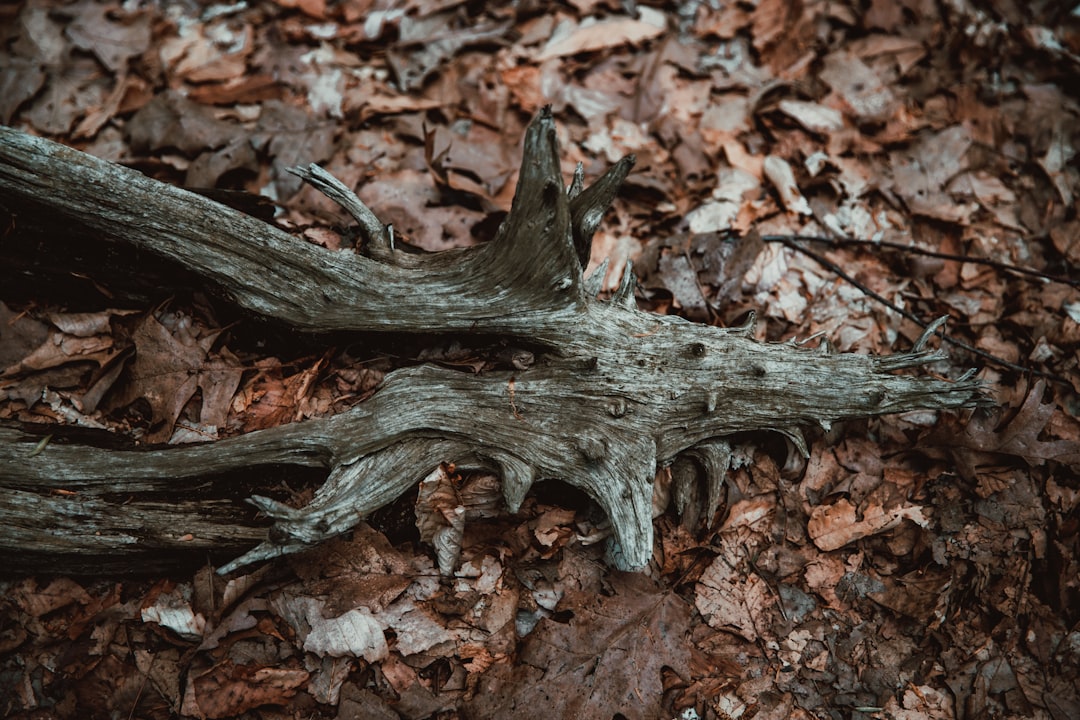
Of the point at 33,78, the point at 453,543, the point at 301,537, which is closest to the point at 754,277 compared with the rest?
the point at 453,543

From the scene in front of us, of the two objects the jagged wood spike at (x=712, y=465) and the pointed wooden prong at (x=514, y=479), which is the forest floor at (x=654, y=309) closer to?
the jagged wood spike at (x=712, y=465)

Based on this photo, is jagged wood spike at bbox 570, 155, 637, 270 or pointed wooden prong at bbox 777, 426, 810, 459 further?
pointed wooden prong at bbox 777, 426, 810, 459

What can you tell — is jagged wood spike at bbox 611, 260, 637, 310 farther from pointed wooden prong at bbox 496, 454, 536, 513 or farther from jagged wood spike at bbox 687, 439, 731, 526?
pointed wooden prong at bbox 496, 454, 536, 513

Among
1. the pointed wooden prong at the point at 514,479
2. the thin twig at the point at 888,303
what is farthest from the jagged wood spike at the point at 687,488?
the thin twig at the point at 888,303

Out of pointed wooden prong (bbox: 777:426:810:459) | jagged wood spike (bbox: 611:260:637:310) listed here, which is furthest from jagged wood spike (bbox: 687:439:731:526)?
jagged wood spike (bbox: 611:260:637:310)

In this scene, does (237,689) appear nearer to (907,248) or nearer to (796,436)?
(796,436)

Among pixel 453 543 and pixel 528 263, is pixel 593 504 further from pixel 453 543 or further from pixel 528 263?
pixel 528 263
